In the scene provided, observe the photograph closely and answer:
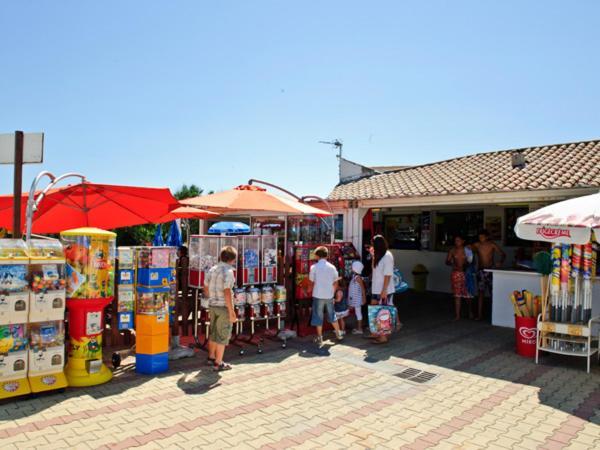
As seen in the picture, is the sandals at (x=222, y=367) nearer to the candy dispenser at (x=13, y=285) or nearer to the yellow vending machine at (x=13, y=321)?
the yellow vending machine at (x=13, y=321)

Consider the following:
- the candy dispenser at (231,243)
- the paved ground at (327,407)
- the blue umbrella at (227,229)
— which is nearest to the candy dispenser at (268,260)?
the candy dispenser at (231,243)

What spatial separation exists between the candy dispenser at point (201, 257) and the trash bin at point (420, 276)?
8644 mm

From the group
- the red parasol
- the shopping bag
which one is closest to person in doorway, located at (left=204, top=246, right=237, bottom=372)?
the red parasol

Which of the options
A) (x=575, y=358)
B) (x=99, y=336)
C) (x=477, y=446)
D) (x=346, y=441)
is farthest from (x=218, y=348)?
(x=575, y=358)

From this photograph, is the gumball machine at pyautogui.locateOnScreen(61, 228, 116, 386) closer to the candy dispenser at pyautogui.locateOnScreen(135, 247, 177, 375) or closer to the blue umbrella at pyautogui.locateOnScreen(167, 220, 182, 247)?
the candy dispenser at pyautogui.locateOnScreen(135, 247, 177, 375)

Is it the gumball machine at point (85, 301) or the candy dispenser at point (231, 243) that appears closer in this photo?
the gumball machine at point (85, 301)

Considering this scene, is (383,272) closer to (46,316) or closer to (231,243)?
(231,243)

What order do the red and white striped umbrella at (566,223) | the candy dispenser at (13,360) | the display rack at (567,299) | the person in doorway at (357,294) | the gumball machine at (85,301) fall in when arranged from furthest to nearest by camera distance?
the person in doorway at (357,294), the display rack at (567,299), the red and white striped umbrella at (566,223), the gumball machine at (85,301), the candy dispenser at (13,360)

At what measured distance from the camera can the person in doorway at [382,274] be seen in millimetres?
7535

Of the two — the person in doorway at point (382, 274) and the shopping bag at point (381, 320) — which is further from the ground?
the person in doorway at point (382, 274)

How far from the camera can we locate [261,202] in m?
7.25

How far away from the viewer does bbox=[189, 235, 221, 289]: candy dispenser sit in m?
6.96

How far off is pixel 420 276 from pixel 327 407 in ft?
32.6

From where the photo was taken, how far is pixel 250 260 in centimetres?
725
